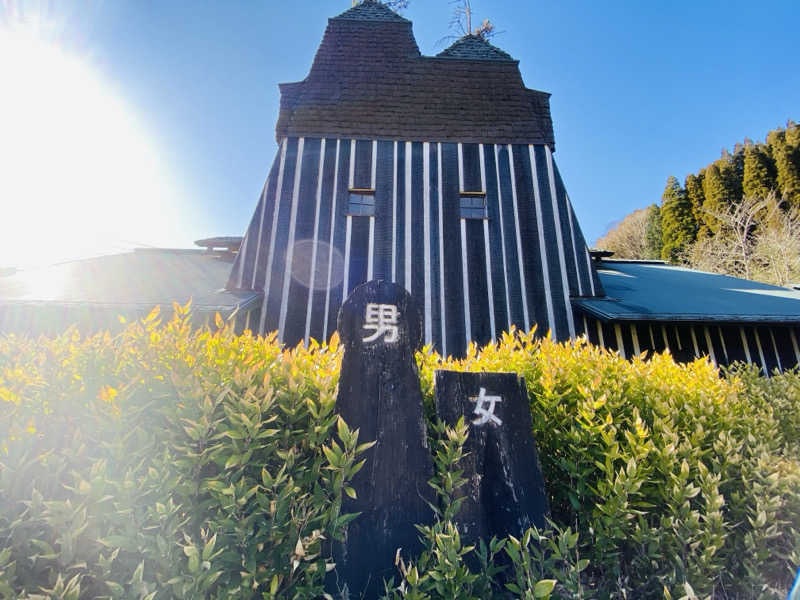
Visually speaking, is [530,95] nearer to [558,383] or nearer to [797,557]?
[558,383]

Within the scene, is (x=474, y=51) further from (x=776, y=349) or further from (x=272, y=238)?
(x=776, y=349)

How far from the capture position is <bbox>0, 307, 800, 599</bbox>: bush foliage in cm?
138

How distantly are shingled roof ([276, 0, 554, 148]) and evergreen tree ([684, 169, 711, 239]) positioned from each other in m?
30.4

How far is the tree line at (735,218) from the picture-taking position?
21.3 m

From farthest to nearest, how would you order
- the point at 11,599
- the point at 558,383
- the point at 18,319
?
the point at 18,319 → the point at 558,383 → the point at 11,599

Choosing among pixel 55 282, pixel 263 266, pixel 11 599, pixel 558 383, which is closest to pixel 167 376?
pixel 11 599

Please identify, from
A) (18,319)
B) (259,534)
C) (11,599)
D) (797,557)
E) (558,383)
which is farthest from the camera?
(18,319)

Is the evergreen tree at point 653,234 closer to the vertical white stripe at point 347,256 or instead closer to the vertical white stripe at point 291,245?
the vertical white stripe at point 347,256

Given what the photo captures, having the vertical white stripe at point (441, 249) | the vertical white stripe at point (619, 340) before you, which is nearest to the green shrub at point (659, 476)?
the vertical white stripe at point (441, 249)

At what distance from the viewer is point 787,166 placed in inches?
1094

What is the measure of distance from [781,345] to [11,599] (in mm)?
11251

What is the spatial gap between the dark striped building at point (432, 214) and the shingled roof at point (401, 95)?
3 cm

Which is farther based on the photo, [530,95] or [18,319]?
[530,95]

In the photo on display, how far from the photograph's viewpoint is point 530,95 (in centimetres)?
904
